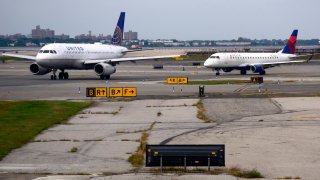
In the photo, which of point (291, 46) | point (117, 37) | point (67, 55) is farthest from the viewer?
point (291, 46)

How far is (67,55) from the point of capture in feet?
250

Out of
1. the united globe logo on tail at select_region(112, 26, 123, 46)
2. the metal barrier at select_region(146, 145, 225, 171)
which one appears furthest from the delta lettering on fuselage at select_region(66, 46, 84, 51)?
the metal barrier at select_region(146, 145, 225, 171)

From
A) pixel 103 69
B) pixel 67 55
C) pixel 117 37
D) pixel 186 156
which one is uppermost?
pixel 117 37

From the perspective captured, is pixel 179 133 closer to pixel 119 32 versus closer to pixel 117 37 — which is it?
pixel 117 37

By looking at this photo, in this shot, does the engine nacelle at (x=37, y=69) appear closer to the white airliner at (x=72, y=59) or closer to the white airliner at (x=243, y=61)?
the white airliner at (x=72, y=59)

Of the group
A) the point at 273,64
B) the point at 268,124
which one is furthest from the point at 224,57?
the point at 268,124

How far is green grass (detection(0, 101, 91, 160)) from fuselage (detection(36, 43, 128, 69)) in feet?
91.3

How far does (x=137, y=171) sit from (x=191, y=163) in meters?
1.71

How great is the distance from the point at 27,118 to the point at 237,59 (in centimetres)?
5441

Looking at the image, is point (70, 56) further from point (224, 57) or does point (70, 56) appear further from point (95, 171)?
point (95, 171)

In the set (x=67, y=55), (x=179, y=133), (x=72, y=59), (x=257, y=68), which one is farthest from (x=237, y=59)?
(x=179, y=133)

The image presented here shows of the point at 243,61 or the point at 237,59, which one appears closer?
the point at 237,59

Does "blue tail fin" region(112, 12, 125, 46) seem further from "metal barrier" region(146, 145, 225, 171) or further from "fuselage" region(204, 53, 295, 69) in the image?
"metal barrier" region(146, 145, 225, 171)

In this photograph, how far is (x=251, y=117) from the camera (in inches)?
1531
